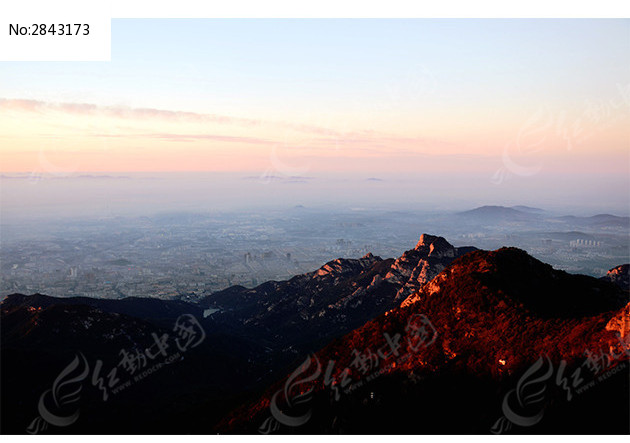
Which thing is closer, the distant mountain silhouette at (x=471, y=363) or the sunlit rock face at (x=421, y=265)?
the distant mountain silhouette at (x=471, y=363)

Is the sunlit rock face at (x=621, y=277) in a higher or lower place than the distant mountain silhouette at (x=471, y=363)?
lower

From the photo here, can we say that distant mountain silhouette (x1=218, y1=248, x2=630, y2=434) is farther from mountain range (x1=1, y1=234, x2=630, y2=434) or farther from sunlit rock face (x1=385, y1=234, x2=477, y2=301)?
sunlit rock face (x1=385, y1=234, x2=477, y2=301)

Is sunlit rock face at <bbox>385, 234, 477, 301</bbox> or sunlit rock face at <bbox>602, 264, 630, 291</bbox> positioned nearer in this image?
sunlit rock face at <bbox>602, 264, 630, 291</bbox>

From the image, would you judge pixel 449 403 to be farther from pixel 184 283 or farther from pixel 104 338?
pixel 184 283

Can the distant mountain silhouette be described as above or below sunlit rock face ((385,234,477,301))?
above

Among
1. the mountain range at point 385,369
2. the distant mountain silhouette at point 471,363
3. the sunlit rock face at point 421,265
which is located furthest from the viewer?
the sunlit rock face at point 421,265

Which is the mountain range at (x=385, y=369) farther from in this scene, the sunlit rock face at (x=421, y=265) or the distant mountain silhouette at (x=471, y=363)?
the sunlit rock face at (x=421, y=265)

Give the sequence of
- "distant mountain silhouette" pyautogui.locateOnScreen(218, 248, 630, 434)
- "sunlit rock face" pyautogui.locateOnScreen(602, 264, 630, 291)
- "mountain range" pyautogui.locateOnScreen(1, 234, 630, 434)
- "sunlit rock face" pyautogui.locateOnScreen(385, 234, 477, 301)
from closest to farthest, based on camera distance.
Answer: "distant mountain silhouette" pyautogui.locateOnScreen(218, 248, 630, 434)
"mountain range" pyautogui.locateOnScreen(1, 234, 630, 434)
"sunlit rock face" pyautogui.locateOnScreen(602, 264, 630, 291)
"sunlit rock face" pyautogui.locateOnScreen(385, 234, 477, 301)

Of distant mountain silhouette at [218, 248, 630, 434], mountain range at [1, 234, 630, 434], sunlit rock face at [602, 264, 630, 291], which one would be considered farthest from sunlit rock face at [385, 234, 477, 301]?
distant mountain silhouette at [218, 248, 630, 434]

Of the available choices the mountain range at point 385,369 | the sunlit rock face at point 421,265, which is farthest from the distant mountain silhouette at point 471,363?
the sunlit rock face at point 421,265
